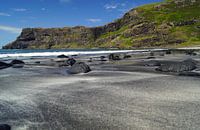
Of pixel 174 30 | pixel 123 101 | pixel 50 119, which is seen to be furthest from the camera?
pixel 174 30

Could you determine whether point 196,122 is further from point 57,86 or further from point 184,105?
point 57,86

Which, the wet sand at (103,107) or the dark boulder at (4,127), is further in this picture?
the wet sand at (103,107)

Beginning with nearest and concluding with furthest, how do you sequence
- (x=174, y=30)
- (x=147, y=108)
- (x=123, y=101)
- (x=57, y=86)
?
(x=147, y=108) → (x=123, y=101) → (x=57, y=86) → (x=174, y=30)

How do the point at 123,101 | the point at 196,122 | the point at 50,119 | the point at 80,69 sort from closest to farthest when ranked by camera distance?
the point at 196,122 → the point at 50,119 → the point at 123,101 → the point at 80,69

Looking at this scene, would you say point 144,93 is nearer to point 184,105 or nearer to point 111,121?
point 184,105

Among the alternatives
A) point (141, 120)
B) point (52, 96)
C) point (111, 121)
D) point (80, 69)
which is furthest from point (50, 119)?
point (80, 69)

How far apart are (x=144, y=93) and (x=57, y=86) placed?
7198mm

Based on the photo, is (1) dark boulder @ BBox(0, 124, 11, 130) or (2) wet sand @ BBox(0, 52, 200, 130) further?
(2) wet sand @ BBox(0, 52, 200, 130)

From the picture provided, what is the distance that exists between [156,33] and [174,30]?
34.3 ft

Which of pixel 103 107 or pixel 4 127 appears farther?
pixel 103 107

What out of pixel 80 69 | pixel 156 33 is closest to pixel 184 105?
pixel 80 69

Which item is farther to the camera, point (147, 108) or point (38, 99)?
point (38, 99)

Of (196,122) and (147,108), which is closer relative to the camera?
(196,122)

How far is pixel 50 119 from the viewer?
13195 millimetres
